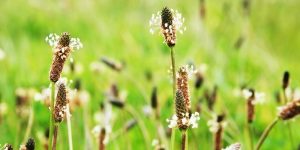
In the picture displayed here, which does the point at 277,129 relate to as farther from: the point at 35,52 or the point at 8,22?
the point at 8,22

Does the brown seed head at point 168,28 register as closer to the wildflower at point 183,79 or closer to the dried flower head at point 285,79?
the wildflower at point 183,79

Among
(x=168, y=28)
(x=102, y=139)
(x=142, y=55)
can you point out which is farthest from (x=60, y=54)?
(x=142, y=55)

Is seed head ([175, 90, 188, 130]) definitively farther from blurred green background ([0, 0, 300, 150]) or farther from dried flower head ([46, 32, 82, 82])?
blurred green background ([0, 0, 300, 150])

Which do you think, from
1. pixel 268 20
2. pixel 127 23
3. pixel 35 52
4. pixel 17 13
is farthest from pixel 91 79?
pixel 268 20

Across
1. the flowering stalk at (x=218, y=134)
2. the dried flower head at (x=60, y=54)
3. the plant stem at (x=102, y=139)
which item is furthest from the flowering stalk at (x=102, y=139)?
the dried flower head at (x=60, y=54)

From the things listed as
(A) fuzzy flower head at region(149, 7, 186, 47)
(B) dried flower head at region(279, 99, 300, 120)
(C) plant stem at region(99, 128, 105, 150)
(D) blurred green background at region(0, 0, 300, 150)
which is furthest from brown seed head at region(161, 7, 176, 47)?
(D) blurred green background at region(0, 0, 300, 150)

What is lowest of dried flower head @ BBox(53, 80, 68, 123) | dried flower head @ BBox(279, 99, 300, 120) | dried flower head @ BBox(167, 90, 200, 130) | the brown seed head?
dried flower head @ BBox(167, 90, 200, 130)
